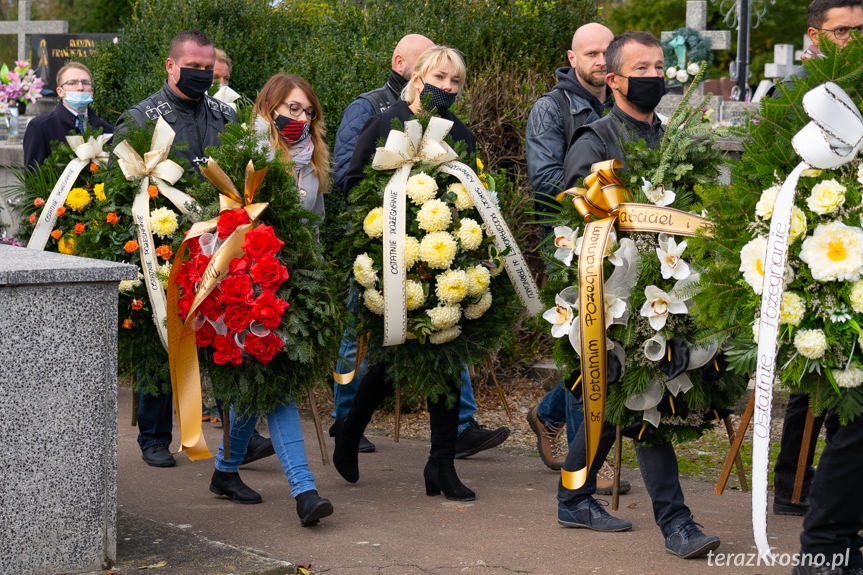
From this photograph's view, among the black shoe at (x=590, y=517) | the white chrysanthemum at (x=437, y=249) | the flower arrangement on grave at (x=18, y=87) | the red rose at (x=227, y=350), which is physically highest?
the flower arrangement on grave at (x=18, y=87)

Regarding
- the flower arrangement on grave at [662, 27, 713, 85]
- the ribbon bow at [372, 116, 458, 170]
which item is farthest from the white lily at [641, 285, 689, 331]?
the flower arrangement on grave at [662, 27, 713, 85]

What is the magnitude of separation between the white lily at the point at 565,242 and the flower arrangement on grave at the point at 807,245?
0.83 meters

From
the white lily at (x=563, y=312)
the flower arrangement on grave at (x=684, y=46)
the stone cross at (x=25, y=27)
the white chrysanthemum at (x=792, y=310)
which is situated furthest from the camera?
the stone cross at (x=25, y=27)

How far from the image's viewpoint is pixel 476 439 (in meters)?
6.24

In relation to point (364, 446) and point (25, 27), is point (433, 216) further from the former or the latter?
point (25, 27)

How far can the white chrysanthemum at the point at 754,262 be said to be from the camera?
357 cm

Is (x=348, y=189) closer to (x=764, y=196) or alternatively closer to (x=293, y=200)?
(x=293, y=200)

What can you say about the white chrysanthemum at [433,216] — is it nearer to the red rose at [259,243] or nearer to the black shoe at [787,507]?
the red rose at [259,243]

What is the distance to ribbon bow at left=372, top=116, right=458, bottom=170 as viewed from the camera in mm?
5203

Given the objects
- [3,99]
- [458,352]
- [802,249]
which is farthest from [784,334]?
[3,99]

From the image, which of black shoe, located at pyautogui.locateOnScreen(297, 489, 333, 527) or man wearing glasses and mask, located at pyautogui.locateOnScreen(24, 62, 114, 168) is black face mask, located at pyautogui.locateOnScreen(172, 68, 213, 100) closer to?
man wearing glasses and mask, located at pyautogui.locateOnScreen(24, 62, 114, 168)

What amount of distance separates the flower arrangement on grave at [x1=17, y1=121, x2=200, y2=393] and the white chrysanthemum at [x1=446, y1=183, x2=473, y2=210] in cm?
118

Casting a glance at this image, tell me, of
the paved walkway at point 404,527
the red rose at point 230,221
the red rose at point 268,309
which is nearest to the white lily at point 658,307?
the paved walkway at point 404,527

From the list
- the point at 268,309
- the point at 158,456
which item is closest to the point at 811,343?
the point at 268,309
